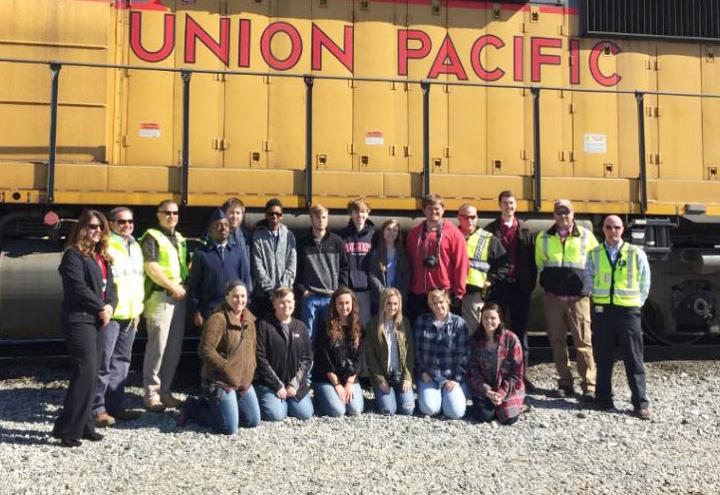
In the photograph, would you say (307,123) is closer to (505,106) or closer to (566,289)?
(505,106)

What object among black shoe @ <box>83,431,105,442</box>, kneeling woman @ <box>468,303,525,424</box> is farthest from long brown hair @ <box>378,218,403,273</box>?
black shoe @ <box>83,431,105,442</box>

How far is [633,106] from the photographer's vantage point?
23.9ft

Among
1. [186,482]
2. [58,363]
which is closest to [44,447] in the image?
[186,482]

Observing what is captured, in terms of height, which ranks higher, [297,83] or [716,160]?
[297,83]

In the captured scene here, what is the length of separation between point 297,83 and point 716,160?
4766 millimetres

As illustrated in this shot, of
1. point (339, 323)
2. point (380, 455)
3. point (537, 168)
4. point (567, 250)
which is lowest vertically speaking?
point (380, 455)

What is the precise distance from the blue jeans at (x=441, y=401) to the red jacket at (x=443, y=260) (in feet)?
2.80

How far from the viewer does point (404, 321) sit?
5.33 meters

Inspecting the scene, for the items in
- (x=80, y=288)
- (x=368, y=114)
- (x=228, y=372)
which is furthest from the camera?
(x=368, y=114)

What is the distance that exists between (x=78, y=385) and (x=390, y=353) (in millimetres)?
2267

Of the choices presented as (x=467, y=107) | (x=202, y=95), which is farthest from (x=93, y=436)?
(x=467, y=107)

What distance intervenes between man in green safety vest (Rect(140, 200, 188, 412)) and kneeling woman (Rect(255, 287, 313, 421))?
2.55ft

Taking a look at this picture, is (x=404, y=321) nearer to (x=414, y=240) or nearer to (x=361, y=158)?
(x=414, y=240)

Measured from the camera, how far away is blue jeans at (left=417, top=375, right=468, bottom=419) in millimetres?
4953
